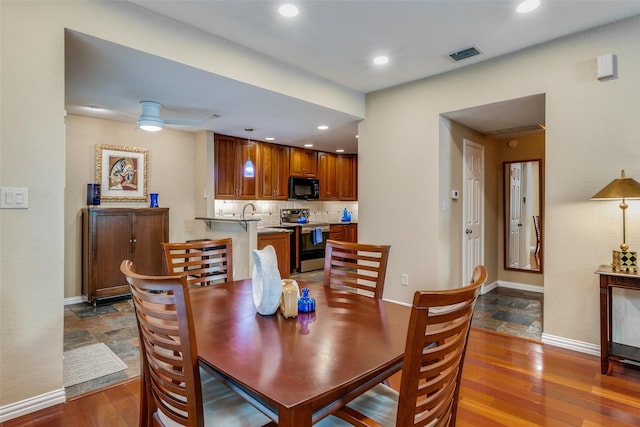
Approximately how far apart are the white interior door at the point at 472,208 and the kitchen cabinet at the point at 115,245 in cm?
392

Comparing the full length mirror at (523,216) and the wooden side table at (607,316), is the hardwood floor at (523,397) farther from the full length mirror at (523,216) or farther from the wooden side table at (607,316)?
the full length mirror at (523,216)

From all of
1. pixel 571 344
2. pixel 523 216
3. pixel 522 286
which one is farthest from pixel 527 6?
pixel 522 286

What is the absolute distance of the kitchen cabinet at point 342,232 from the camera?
6.77 meters

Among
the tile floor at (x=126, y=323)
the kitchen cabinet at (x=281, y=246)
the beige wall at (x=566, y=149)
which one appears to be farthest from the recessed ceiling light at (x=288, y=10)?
the kitchen cabinet at (x=281, y=246)

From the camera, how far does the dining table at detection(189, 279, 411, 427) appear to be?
922 millimetres

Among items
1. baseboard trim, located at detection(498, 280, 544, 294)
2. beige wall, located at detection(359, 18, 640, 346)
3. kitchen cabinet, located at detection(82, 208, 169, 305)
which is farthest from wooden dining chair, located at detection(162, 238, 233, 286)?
baseboard trim, located at detection(498, 280, 544, 294)

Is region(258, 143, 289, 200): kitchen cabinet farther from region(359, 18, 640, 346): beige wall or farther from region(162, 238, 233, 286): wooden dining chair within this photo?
region(162, 238, 233, 286): wooden dining chair

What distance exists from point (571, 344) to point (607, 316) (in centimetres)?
49

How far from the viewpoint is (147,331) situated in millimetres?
1185

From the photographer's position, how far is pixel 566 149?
286 cm

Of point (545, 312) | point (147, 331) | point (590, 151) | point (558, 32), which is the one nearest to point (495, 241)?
point (545, 312)

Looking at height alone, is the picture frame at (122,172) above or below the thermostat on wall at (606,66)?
below

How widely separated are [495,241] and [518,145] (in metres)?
1.42

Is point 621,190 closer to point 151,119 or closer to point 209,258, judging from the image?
point 209,258
